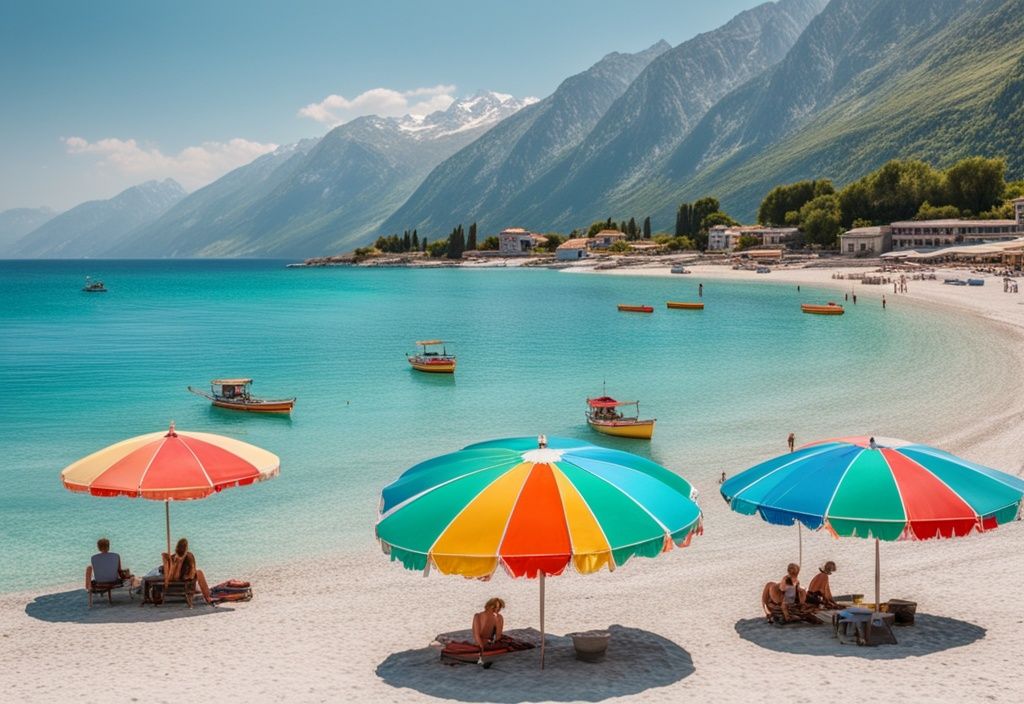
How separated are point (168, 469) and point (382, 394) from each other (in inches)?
1320

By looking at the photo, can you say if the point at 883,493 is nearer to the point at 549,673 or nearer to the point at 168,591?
the point at 549,673

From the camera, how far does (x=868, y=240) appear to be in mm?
158750

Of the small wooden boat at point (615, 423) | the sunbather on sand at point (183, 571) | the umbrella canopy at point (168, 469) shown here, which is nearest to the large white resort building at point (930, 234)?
the small wooden boat at point (615, 423)

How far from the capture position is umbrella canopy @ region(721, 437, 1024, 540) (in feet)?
42.4

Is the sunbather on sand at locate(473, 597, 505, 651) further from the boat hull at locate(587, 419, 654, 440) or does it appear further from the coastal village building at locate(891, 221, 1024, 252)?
the coastal village building at locate(891, 221, 1024, 252)

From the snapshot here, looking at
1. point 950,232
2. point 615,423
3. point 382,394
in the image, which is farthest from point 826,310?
point 950,232

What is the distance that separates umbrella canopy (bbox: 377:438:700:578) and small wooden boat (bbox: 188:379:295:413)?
105ft

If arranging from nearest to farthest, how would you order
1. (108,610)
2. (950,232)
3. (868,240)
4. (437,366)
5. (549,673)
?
(549,673) < (108,610) < (437,366) < (950,232) < (868,240)

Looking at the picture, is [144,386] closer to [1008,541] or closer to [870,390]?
[870,390]

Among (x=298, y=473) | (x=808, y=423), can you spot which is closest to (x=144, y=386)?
(x=298, y=473)

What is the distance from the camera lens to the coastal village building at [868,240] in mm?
157375

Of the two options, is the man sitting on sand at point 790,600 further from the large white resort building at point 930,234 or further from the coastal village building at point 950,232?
the coastal village building at point 950,232

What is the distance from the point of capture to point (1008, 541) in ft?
66.4

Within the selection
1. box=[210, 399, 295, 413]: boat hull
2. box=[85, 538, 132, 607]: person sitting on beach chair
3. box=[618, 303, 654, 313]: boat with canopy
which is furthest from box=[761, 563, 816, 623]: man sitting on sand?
box=[618, 303, 654, 313]: boat with canopy
